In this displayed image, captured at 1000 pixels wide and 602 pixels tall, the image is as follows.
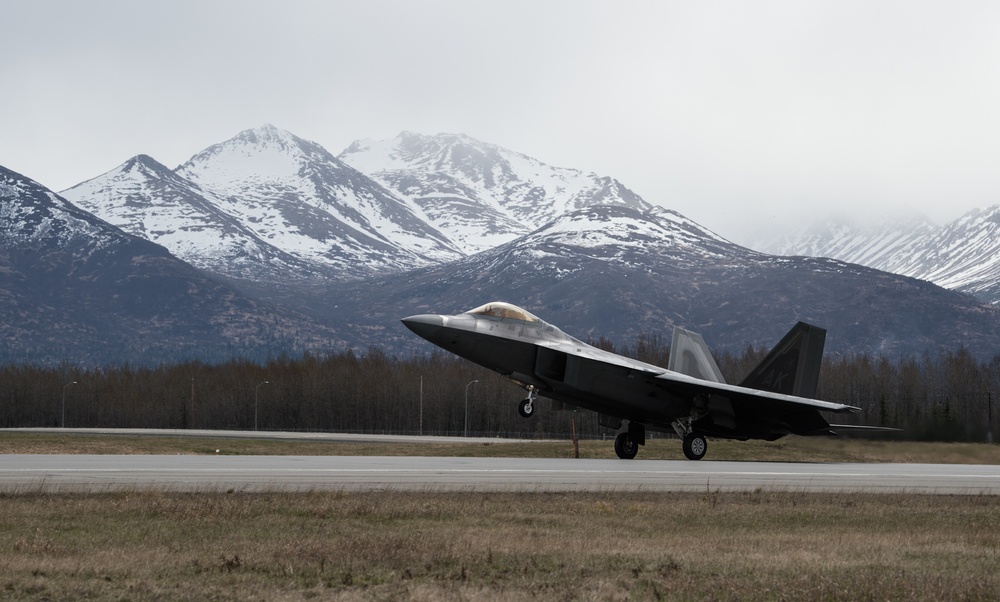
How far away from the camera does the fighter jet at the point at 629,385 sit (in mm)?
29484

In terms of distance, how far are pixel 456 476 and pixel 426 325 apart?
637 centimetres

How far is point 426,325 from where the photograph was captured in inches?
1137

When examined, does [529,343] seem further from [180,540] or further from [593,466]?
[180,540]

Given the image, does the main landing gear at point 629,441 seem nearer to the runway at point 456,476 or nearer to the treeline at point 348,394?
the runway at point 456,476

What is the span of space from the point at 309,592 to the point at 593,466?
57.2 ft

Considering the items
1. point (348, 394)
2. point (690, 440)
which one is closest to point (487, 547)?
point (690, 440)

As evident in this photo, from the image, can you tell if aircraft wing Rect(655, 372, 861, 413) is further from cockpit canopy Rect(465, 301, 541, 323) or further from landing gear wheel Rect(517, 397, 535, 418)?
landing gear wheel Rect(517, 397, 535, 418)

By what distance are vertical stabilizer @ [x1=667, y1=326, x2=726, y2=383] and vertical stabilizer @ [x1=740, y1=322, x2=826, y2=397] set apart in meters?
1.62

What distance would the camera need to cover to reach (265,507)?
16594 millimetres

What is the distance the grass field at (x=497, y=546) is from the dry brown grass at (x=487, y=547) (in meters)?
0.03

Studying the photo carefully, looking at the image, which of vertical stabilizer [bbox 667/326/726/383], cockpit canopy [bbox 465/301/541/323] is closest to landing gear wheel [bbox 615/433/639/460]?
vertical stabilizer [bbox 667/326/726/383]

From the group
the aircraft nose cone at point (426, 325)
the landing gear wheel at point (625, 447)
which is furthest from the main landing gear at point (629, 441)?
the aircraft nose cone at point (426, 325)

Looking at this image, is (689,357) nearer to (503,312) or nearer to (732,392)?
(732,392)

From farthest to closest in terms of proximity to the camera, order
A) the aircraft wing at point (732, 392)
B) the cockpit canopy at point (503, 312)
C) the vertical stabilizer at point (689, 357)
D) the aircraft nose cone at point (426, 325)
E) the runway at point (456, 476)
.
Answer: the vertical stabilizer at point (689, 357), the aircraft wing at point (732, 392), the cockpit canopy at point (503, 312), the aircraft nose cone at point (426, 325), the runway at point (456, 476)
